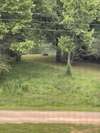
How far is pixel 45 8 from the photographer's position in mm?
54750

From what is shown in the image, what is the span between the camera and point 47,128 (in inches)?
1378

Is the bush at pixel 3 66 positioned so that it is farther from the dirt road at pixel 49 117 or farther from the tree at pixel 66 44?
the dirt road at pixel 49 117

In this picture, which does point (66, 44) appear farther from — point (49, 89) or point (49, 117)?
point (49, 117)

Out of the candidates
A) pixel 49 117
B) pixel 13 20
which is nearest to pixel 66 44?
pixel 13 20

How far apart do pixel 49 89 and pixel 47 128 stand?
1243 centimetres

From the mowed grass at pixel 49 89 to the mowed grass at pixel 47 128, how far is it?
19.4 ft

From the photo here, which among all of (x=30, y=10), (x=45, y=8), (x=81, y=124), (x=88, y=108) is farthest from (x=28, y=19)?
(x=81, y=124)

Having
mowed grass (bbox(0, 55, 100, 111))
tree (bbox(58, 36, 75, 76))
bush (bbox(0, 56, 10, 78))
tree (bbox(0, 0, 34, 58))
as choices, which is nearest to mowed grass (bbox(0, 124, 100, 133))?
mowed grass (bbox(0, 55, 100, 111))

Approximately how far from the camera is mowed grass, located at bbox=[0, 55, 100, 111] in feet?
143

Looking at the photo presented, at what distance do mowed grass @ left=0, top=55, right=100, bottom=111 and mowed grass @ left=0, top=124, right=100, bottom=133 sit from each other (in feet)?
19.4

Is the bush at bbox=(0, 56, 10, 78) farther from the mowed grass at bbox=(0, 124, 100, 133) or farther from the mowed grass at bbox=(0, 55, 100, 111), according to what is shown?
the mowed grass at bbox=(0, 124, 100, 133)

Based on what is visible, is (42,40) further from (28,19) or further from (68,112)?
(68,112)

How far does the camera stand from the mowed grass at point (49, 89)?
143ft

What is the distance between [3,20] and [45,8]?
6009 millimetres
